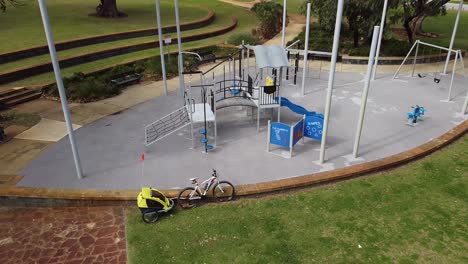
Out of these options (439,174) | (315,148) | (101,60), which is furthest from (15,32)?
(439,174)

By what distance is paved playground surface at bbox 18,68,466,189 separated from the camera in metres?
10.7

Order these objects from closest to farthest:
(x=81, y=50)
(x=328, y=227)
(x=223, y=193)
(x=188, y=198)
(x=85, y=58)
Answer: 1. (x=328, y=227)
2. (x=188, y=198)
3. (x=223, y=193)
4. (x=85, y=58)
5. (x=81, y=50)

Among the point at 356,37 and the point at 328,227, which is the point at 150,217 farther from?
the point at 356,37

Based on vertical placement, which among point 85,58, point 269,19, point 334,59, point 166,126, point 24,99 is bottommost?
point 166,126

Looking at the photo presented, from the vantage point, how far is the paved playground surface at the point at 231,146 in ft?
35.2

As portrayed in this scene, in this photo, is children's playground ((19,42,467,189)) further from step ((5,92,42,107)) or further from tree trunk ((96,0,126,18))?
tree trunk ((96,0,126,18))

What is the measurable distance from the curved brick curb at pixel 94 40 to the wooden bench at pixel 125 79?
6.83 m

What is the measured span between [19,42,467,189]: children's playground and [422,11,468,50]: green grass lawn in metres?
11.6

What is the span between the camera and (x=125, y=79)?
1905 centimetres

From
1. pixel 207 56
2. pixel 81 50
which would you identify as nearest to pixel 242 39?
pixel 207 56

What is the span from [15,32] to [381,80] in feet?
84.9

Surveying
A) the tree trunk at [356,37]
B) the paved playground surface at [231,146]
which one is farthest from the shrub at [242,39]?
the paved playground surface at [231,146]

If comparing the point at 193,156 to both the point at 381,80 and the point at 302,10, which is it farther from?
the point at 302,10

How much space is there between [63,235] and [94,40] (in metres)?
20.1
